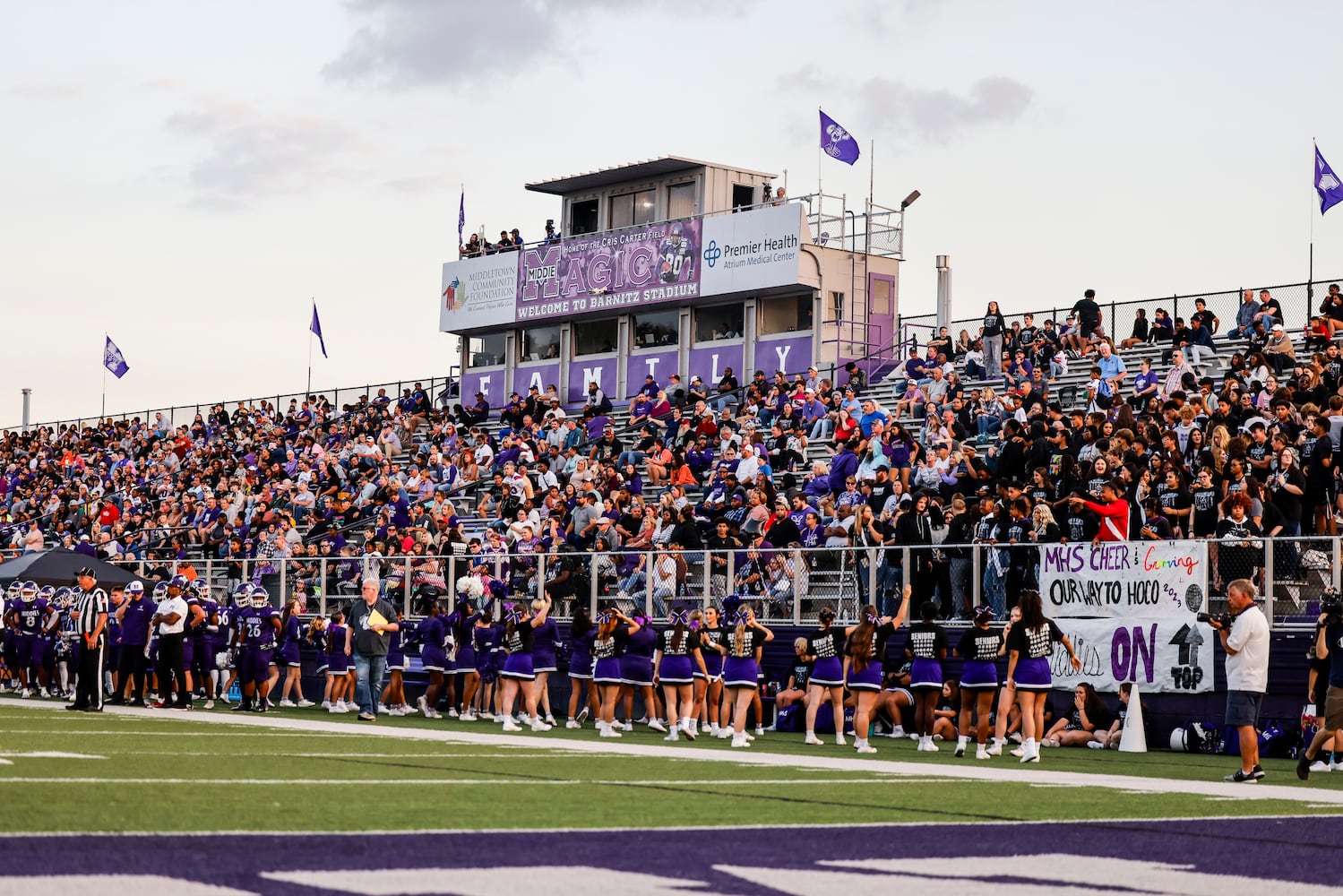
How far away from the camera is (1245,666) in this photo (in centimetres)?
1467

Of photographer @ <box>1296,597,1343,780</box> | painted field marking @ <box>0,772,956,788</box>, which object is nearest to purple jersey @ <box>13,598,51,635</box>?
painted field marking @ <box>0,772,956,788</box>

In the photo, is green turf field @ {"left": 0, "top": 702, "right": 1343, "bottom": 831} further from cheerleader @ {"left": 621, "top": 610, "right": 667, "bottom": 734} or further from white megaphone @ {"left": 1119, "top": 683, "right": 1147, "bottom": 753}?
cheerleader @ {"left": 621, "top": 610, "right": 667, "bottom": 734}

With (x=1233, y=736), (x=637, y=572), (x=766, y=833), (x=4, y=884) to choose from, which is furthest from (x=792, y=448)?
(x=4, y=884)

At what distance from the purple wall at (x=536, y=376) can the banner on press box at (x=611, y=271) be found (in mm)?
1209

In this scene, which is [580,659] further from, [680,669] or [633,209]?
[633,209]

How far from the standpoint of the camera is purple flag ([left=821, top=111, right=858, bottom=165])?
37250 millimetres

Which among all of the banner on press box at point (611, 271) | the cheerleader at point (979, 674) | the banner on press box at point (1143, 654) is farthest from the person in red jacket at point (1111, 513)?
the banner on press box at point (611, 271)

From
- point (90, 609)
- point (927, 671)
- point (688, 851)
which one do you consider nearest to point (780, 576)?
point (927, 671)

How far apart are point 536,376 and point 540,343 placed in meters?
0.90

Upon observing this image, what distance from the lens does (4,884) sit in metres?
6.71

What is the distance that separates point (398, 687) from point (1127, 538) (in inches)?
444

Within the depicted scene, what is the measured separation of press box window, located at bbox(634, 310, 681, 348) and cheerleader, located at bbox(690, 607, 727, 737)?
1804 centimetres

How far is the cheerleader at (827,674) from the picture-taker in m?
19.9

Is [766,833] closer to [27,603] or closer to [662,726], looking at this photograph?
[662,726]
